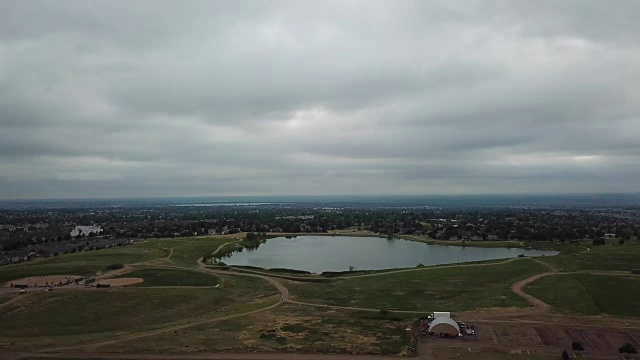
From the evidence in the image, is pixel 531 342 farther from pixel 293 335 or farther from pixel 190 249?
pixel 190 249

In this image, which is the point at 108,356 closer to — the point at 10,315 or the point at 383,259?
the point at 10,315

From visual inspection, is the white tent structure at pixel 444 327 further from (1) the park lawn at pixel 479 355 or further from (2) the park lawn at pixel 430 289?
(2) the park lawn at pixel 430 289

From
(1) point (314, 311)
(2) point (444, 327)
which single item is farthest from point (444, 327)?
(1) point (314, 311)

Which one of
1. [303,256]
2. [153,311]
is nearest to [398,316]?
[153,311]

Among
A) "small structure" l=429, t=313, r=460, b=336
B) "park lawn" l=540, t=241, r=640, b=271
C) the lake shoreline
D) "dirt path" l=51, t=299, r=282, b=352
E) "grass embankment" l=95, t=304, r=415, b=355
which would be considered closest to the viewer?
"grass embankment" l=95, t=304, r=415, b=355

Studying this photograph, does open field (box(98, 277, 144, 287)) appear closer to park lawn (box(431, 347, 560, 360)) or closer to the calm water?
the calm water

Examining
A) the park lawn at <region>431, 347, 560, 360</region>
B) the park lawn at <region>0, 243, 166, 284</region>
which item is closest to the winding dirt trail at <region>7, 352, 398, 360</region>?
the park lawn at <region>431, 347, 560, 360</region>

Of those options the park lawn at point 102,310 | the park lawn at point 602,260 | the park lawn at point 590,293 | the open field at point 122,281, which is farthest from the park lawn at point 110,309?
the park lawn at point 602,260
